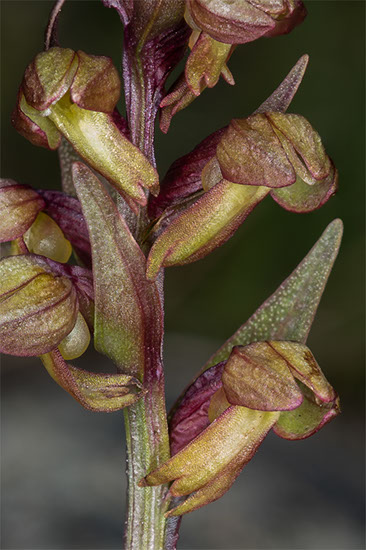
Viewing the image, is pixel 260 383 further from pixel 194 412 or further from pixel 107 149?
pixel 107 149

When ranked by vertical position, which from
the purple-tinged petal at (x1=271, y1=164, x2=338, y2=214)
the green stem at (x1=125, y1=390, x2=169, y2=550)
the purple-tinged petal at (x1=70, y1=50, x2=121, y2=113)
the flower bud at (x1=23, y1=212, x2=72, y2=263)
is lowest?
the green stem at (x1=125, y1=390, x2=169, y2=550)

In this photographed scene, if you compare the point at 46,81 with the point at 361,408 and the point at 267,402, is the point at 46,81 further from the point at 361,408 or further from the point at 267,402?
the point at 361,408

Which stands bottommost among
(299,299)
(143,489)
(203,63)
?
(143,489)

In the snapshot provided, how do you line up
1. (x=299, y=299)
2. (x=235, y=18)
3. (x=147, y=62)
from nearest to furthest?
1. (x=235, y=18)
2. (x=147, y=62)
3. (x=299, y=299)

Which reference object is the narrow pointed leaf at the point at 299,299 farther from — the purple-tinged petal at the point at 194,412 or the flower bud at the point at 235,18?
the flower bud at the point at 235,18

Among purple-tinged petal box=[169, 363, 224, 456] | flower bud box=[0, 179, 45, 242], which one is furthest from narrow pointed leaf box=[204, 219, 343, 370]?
flower bud box=[0, 179, 45, 242]

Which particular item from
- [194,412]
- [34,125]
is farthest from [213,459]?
[34,125]

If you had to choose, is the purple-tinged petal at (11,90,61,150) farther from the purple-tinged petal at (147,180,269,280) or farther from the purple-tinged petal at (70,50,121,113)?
the purple-tinged petal at (147,180,269,280)

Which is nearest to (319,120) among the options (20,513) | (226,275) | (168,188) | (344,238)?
(344,238)
